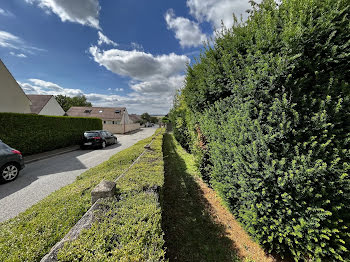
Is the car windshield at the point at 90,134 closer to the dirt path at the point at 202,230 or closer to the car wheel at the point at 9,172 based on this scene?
the car wheel at the point at 9,172

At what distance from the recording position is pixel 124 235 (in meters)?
1.56

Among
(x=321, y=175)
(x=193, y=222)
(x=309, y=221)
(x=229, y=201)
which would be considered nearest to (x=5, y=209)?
(x=193, y=222)

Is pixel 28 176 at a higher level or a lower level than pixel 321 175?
lower

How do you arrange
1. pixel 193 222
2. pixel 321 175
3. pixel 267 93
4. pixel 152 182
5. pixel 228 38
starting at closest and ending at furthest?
pixel 321 175
pixel 267 93
pixel 152 182
pixel 193 222
pixel 228 38

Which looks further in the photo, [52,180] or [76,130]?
[76,130]

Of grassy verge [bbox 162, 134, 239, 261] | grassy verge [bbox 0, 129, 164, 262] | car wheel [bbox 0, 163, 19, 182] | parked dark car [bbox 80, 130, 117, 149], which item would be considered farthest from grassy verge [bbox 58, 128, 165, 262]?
parked dark car [bbox 80, 130, 117, 149]

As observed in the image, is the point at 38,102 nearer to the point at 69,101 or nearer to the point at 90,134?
the point at 90,134

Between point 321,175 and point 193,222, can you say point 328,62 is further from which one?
point 193,222

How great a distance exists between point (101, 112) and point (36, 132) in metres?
A: 21.5

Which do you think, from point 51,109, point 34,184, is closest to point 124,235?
point 34,184

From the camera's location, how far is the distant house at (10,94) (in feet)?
32.1

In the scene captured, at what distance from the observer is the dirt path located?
2.52m

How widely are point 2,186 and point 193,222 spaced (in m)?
6.35

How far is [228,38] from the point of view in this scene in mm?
3668
